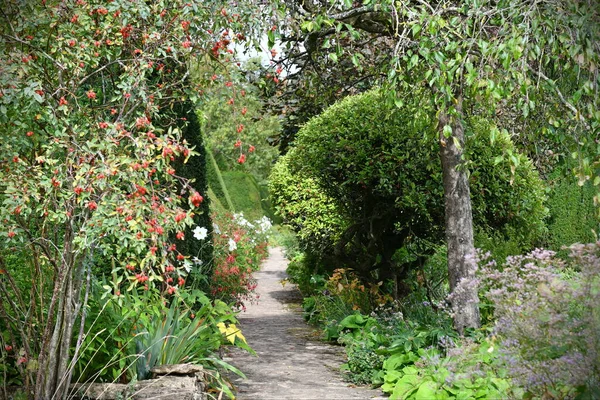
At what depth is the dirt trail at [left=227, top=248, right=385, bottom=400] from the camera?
5.55 metres

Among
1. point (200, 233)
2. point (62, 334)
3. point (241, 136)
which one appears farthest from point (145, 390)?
point (241, 136)

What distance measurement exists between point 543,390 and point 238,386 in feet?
8.92

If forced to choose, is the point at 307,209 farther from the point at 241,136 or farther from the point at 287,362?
the point at 241,136

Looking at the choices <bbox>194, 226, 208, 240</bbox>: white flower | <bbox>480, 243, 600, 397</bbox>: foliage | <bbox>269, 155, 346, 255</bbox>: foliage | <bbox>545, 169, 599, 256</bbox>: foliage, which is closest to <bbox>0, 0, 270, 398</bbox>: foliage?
<bbox>480, 243, 600, 397</bbox>: foliage

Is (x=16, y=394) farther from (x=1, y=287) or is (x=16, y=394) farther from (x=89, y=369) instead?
(x=1, y=287)

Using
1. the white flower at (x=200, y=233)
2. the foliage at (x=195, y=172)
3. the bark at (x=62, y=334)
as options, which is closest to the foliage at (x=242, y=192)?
the foliage at (x=195, y=172)

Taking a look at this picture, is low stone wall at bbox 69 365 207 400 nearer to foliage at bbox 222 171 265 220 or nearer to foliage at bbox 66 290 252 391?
foliage at bbox 66 290 252 391

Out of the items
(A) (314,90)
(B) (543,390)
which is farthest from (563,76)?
(A) (314,90)

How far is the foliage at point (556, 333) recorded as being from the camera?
11.2ft

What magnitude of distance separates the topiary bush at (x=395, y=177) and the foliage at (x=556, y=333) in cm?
317

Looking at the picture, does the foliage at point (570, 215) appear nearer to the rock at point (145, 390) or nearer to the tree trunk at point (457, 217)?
the tree trunk at point (457, 217)

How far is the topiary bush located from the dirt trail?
1553 millimetres

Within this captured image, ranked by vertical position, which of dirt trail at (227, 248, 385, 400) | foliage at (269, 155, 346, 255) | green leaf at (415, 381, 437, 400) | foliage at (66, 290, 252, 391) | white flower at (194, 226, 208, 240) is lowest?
dirt trail at (227, 248, 385, 400)

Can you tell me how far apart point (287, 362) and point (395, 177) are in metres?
2.42
